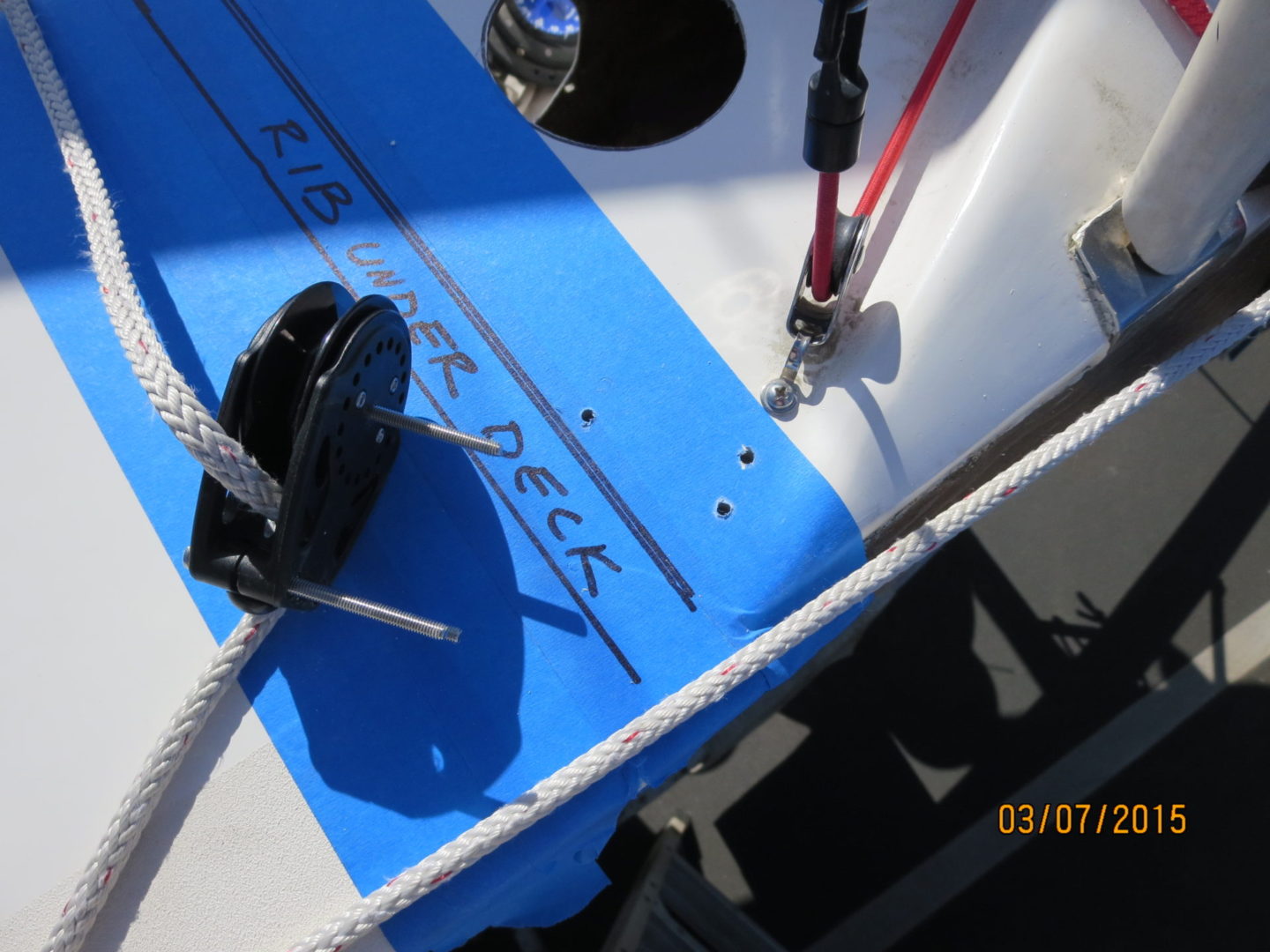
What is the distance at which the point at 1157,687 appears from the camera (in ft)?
5.57

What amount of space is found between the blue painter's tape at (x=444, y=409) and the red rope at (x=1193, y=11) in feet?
1.67

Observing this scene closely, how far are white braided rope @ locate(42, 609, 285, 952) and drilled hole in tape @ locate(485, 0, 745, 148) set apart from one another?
3.46ft

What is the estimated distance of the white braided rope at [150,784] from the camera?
0.69 meters

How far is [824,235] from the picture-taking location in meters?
0.71

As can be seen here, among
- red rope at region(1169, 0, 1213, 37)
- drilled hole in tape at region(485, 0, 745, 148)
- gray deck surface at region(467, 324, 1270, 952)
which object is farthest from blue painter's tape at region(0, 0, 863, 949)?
gray deck surface at region(467, 324, 1270, 952)

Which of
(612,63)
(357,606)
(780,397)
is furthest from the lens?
(612,63)

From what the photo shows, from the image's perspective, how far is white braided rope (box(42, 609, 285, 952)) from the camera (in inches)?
27.1

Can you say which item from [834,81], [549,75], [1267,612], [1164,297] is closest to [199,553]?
[834,81]

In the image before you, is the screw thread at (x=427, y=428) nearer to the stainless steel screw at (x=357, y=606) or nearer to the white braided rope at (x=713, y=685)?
the stainless steel screw at (x=357, y=606)

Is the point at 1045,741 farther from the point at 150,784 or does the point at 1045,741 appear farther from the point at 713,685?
the point at 150,784

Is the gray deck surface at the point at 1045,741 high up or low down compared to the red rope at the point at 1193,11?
down

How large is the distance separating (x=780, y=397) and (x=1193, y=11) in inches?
19.9
